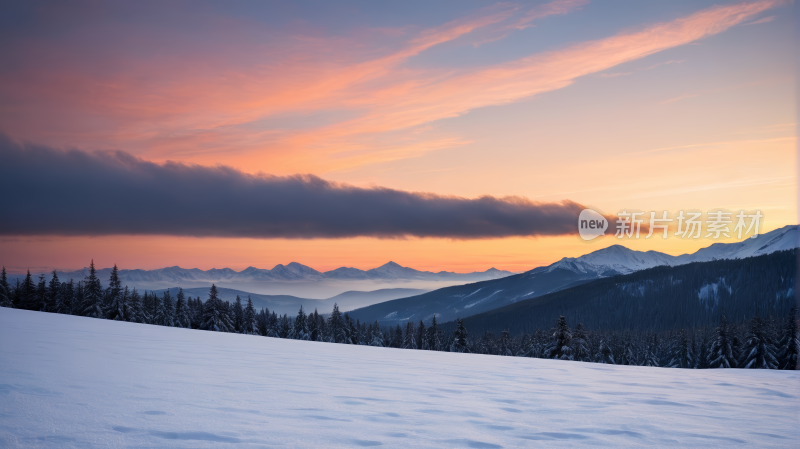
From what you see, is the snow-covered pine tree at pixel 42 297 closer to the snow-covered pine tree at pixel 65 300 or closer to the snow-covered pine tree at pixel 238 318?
the snow-covered pine tree at pixel 65 300

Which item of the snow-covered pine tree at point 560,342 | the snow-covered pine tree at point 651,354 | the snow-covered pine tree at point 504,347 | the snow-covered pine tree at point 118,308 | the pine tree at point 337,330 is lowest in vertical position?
the snow-covered pine tree at point 651,354

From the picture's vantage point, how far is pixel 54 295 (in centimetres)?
7681

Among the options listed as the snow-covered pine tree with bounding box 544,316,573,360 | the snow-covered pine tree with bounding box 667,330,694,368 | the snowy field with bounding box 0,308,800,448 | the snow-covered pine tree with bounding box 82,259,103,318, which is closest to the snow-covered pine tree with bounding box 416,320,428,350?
the snow-covered pine tree with bounding box 544,316,573,360

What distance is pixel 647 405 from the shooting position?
7.30 m

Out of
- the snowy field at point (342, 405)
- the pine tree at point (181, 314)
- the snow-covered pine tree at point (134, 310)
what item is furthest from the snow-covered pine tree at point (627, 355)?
the snowy field at point (342, 405)

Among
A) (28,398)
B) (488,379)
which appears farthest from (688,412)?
(28,398)

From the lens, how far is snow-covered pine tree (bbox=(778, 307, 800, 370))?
5504 centimetres

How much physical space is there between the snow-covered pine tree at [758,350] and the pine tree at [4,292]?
354 ft

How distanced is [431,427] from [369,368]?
18.7ft

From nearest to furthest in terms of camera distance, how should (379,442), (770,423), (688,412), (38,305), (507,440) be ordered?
(379,442) < (507,440) < (770,423) < (688,412) < (38,305)

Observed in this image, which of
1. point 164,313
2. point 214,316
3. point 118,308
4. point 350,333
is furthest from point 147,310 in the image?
point 350,333

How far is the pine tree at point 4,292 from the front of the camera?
7188 cm

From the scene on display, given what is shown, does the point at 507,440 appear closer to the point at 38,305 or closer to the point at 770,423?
the point at 770,423

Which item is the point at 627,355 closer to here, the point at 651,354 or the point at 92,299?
the point at 651,354
